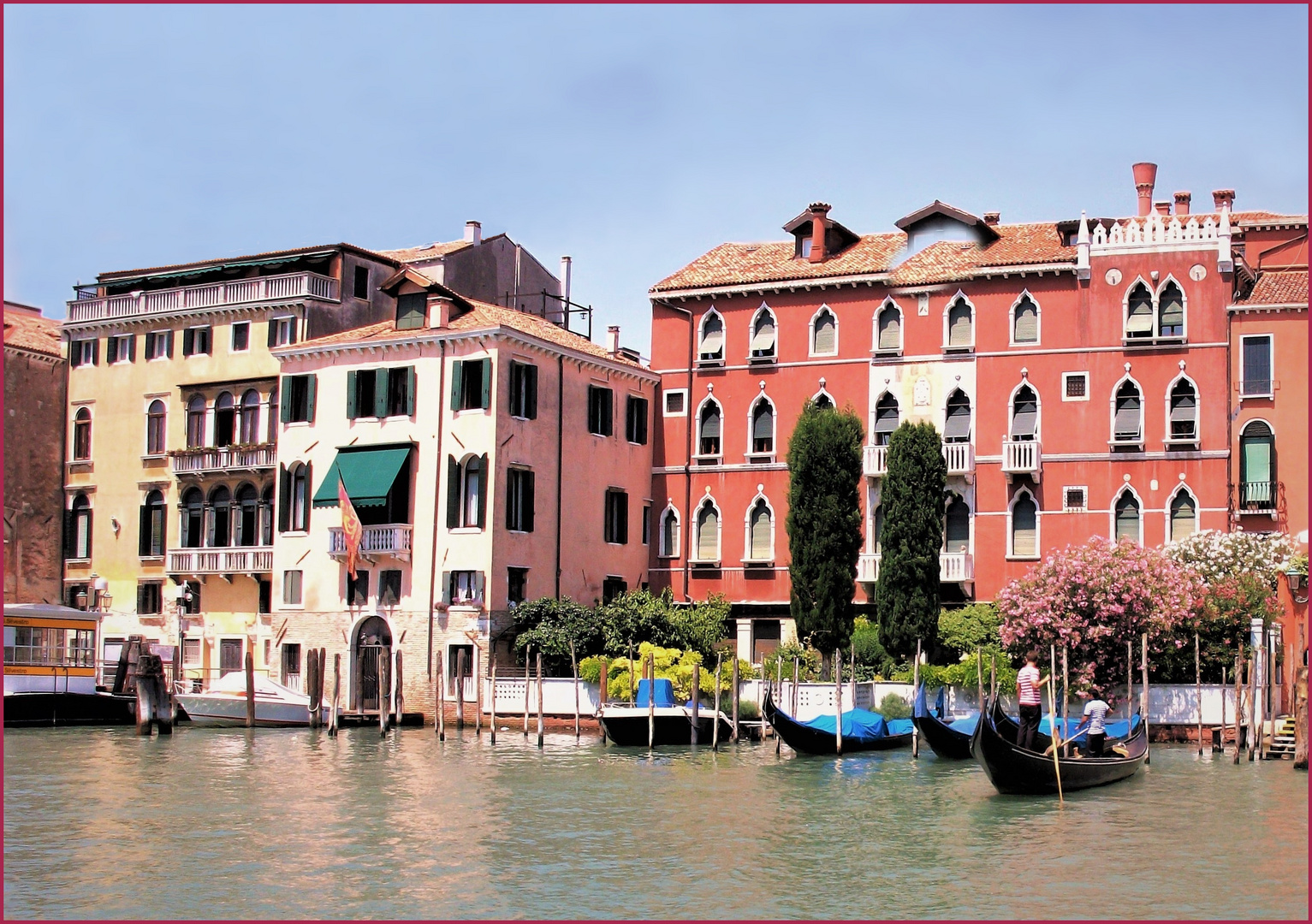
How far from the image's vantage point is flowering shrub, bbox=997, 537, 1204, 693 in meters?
27.4

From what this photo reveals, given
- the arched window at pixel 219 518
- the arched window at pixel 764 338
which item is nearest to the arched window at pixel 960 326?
the arched window at pixel 764 338

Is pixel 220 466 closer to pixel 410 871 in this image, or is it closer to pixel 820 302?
pixel 820 302

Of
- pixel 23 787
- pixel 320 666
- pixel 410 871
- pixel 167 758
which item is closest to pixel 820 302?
pixel 320 666

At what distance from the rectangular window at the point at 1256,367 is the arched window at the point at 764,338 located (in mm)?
9208

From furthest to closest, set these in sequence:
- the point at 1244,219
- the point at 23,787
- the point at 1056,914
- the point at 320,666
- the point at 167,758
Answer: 1. the point at 1244,219
2. the point at 320,666
3. the point at 167,758
4. the point at 23,787
5. the point at 1056,914

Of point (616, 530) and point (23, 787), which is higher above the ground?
point (616, 530)

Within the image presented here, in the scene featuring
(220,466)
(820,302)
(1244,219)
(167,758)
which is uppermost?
(1244,219)

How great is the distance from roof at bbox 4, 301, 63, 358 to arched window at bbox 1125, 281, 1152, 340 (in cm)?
2421

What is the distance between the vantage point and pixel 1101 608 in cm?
2752

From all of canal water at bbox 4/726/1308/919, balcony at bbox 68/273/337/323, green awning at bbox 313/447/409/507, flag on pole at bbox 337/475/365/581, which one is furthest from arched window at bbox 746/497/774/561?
balcony at bbox 68/273/337/323

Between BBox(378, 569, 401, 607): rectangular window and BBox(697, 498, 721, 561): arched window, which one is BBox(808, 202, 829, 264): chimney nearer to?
BBox(697, 498, 721, 561): arched window

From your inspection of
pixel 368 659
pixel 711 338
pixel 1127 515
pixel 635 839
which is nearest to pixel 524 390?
pixel 711 338

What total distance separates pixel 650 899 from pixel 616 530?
2169cm

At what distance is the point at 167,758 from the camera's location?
26.0m
